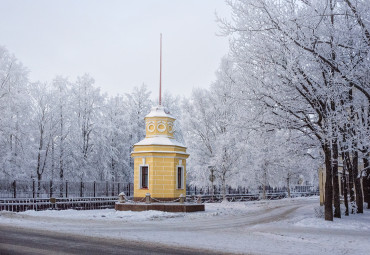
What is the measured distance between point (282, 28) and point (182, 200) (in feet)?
49.7

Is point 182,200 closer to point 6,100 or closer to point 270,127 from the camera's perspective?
point 270,127

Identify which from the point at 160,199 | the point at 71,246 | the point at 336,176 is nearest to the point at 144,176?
the point at 160,199

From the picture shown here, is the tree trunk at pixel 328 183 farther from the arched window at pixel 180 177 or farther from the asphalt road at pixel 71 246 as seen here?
Answer: the arched window at pixel 180 177

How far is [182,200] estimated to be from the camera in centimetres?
2533

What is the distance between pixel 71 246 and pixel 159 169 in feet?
51.4

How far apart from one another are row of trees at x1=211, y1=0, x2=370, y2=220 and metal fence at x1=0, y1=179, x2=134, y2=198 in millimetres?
18864

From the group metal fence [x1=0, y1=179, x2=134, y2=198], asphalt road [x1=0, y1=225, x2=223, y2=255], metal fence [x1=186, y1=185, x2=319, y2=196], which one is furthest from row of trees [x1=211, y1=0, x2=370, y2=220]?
metal fence [x1=186, y1=185, x2=319, y2=196]

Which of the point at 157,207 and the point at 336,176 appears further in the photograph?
the point at 157,207

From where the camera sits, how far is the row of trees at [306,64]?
12.7 meters

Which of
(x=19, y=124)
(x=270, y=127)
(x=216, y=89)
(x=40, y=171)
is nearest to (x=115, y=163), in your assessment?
(x=40, y=171)

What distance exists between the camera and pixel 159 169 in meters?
25.9

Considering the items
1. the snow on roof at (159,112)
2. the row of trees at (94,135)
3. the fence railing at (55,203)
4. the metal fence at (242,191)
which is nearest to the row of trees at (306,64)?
the snow on roof at (159,112)

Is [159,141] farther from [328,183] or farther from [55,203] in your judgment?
[328,183]

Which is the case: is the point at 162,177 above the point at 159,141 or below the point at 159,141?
below
